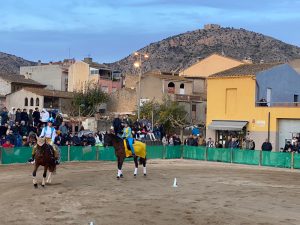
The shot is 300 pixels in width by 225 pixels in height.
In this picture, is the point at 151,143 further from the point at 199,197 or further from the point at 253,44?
the point at 253,44

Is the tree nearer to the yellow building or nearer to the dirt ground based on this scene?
the yellow building

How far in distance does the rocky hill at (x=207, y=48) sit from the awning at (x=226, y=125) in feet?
281

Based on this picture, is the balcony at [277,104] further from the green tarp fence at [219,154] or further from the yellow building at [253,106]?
the green tarp fence at [219,154]

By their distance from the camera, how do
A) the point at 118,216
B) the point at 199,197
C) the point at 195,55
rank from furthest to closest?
the point at 195,55 → the point at 199,197 → the point at 118,216

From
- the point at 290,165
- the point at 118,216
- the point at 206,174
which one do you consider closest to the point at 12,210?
the point at 118,216

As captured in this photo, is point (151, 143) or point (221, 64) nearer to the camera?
point (151, 143)

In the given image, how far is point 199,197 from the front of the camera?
57.9 feet

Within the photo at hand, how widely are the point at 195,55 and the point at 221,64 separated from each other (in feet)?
213

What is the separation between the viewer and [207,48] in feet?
484

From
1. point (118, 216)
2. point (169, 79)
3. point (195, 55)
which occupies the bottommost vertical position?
point (118, 216)

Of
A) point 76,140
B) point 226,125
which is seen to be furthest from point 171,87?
point 76,140

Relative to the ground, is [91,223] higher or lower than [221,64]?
lower

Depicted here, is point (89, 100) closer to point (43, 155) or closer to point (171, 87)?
point (171, 87)

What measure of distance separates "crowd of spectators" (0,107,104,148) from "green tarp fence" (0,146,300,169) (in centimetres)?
65
